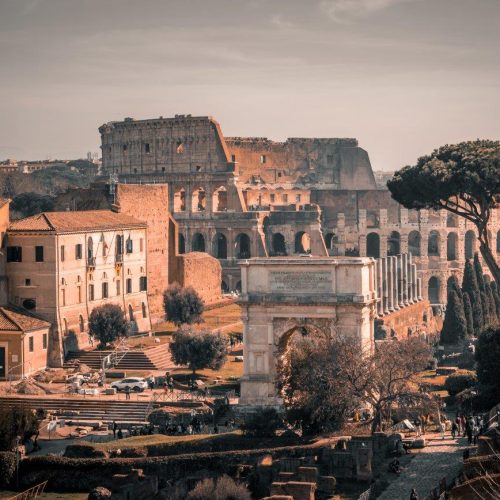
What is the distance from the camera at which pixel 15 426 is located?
49594 millimetres

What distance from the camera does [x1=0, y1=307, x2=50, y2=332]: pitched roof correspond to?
61.4 metres

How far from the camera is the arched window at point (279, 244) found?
116m

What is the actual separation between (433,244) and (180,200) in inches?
777

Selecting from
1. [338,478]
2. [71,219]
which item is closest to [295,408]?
[338,478]

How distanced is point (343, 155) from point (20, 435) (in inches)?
3541

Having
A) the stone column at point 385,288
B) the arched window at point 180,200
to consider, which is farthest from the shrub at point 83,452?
the arched window at point 180,200

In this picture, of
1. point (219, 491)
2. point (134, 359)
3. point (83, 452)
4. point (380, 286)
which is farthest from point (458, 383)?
point (380, 286)

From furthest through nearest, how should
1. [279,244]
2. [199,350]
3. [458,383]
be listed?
[279,244] < [199,350] < [458,383]

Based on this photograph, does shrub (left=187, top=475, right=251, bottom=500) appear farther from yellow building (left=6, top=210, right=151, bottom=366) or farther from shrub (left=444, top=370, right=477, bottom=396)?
yellow building (left=6, top=210, right=151, bottom=366)

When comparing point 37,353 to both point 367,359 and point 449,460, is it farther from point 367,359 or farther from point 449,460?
point 449,460

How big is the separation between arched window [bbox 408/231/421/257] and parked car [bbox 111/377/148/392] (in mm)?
60780

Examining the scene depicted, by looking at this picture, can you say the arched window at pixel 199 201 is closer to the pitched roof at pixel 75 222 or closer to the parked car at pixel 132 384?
the pitched roof at pixel 75 222

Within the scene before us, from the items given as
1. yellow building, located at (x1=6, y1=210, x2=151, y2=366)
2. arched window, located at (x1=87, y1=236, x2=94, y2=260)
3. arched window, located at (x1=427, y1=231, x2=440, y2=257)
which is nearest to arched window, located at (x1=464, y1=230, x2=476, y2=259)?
arched window, located at (x1=427, y1=231, x2=440, y2=257)

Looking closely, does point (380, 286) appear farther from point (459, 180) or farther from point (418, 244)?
point (418, 244)
